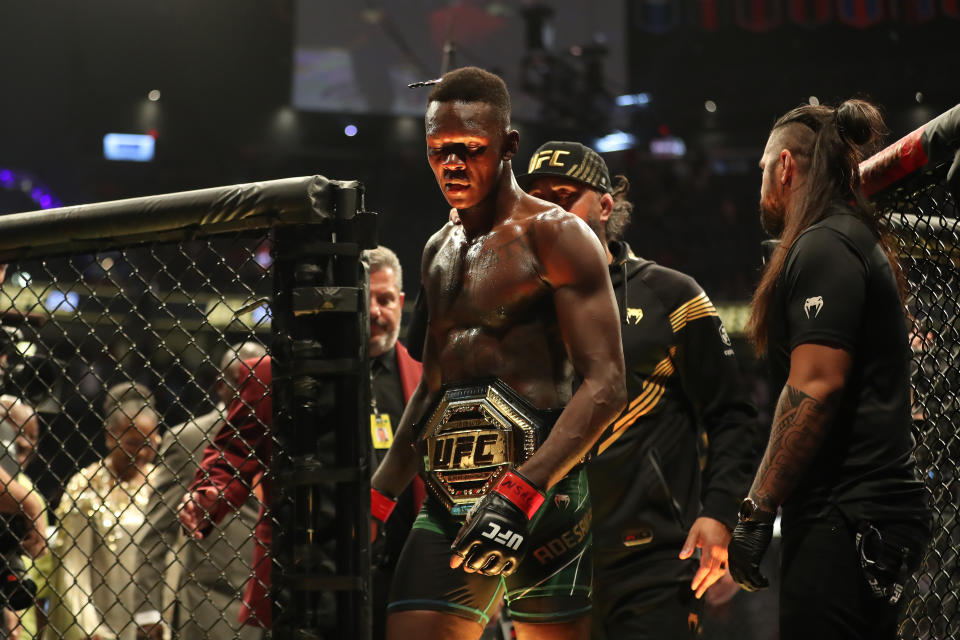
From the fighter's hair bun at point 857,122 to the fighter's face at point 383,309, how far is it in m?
1.61

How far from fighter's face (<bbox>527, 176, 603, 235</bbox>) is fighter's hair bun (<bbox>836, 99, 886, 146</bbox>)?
3.01 ft

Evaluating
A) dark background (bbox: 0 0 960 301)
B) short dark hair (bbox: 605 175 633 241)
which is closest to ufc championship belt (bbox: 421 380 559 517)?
short dark hair (bbox: 605 175 633 241)

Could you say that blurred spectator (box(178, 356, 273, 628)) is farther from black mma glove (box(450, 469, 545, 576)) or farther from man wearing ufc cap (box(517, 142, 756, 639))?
man wearing ufc cap (box(517, 142, 756, 639))

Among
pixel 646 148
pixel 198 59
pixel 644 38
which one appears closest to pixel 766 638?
pixel 646 148

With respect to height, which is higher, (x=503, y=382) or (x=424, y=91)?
(x=424, y=91)

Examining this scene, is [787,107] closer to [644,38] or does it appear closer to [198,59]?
[644,38]

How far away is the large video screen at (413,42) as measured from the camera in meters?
17.1

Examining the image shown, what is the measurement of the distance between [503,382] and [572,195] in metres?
1.10

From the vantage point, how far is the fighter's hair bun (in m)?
2.14

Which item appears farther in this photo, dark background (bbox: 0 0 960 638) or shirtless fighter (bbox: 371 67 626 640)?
dark background (bbox: 0 0 960 638)

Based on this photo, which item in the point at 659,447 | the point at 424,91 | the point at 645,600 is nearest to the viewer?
the point at 645,600

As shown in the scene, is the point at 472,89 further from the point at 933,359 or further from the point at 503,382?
the point at 933,359

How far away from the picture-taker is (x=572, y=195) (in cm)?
297

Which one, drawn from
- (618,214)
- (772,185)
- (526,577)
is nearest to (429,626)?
(526,577)
